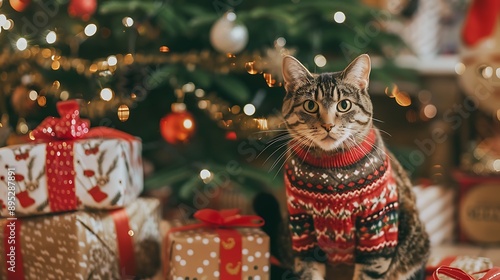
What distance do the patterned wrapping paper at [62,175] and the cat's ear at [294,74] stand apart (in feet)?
1.32


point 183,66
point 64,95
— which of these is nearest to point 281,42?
point 183,66

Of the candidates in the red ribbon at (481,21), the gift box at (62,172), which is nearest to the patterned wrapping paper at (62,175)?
the gift box at (62,172)

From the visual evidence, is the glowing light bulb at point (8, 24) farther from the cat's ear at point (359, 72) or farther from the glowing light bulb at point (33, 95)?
the cat's ear at point (359, 72)

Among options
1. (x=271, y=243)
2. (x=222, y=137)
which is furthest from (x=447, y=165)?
(x=271, y=243)

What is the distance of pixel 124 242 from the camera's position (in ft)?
4.37

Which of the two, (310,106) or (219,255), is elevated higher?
(310,106)

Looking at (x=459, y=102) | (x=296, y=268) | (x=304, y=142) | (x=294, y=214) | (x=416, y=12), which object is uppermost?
(x=416, y=12)

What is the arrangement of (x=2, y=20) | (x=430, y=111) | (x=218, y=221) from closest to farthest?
(x=218, y=221)
(x=2, y=20)
(x=430, y=111)

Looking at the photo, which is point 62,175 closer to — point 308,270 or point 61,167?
point 61,167

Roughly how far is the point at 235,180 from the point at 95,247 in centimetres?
51

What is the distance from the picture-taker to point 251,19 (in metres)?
1.60

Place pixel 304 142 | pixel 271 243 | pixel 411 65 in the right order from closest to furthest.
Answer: pixel 304 142
pixel 271 243
pixel 411 65

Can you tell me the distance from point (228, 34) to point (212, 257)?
618 mm

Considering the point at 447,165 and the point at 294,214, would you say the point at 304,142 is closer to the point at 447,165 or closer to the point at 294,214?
the point at 294,214
